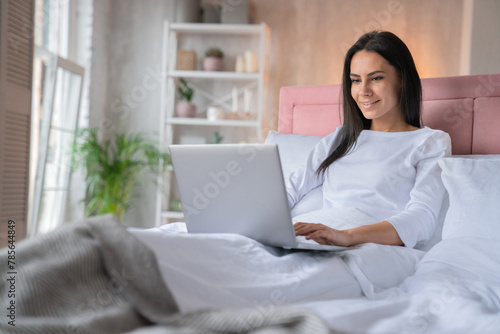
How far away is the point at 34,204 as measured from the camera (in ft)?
11.1

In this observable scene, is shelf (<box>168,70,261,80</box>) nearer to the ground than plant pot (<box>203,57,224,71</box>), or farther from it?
nearer to the ground

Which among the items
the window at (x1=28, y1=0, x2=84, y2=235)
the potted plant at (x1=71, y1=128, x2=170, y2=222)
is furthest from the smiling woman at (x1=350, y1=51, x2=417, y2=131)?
the potted plant at (x1=71, y1=128, x2=170, y2=222)

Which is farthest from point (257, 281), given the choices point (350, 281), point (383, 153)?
point (383, 153)

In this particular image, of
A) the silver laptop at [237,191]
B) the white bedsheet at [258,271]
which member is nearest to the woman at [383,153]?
the white bedsheet at [258,271]

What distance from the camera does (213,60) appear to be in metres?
4.35

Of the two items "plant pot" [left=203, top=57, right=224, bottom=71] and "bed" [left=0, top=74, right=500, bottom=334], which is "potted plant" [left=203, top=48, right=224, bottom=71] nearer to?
"plant pot" [left=203, top=57, right=224, bottom=71]

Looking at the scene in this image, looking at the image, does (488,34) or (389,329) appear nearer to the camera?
(389,329)

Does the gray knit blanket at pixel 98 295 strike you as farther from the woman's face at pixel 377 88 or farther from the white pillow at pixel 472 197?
the woman's face at pixel 377 88

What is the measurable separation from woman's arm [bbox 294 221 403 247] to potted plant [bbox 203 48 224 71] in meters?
3.02

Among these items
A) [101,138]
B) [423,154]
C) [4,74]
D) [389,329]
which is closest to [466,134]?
[423,154]

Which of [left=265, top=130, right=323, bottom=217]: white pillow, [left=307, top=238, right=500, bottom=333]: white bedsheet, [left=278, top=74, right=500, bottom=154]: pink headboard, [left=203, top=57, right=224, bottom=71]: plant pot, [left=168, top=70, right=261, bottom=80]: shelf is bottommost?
[left=307, top=238, right=500, bottom=333]: white bedsheet

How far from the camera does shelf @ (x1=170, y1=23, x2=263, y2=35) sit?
4.27 m

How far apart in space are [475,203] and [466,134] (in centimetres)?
75

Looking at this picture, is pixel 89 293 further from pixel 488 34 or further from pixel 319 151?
pixel 488 34
